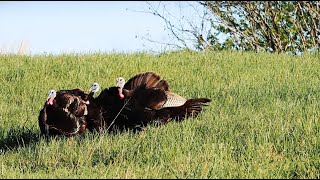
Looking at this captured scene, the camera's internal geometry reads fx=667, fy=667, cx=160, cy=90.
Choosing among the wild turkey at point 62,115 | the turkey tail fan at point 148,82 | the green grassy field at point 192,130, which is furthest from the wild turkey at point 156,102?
the wild turkey at point 62,115

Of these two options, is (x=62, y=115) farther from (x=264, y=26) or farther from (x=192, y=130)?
(x=264, y=26)

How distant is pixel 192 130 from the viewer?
7.14 meters

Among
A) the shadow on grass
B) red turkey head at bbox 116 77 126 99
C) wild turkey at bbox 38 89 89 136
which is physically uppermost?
red turkey head at bbox 116 77 126 99

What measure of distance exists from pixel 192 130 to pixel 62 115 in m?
1.39

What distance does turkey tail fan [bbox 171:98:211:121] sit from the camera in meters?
7.68

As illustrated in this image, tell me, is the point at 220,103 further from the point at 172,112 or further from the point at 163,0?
the point at 163,0

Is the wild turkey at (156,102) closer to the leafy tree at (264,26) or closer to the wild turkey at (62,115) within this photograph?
the wild turkey at (62,115)

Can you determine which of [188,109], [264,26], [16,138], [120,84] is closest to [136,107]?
[120,84]

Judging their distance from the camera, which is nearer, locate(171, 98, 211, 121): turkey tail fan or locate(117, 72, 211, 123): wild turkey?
locate(117, 72, 211, 123): wild turkey

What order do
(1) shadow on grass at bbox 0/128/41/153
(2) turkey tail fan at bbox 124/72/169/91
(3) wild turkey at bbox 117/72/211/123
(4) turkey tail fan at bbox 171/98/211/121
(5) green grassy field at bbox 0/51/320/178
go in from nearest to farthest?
(5) green grassy field at bbox 0/51/320/178 → (1) shadow on grass at bbox 0/128/41/153 → (3) wild turkey at bbox 117/72/211/123 → (4) turkey tail fan at bbox 171/98/211/121 → (2) turkey tail fan at bbox 124/72/169/91

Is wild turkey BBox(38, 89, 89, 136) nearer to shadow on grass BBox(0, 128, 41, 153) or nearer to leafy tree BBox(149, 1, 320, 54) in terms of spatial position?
shadow on grass BBox(0, 128, 41, 153)

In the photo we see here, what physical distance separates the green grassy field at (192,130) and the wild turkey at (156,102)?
0.52ft

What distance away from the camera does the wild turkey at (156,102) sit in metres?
7.36

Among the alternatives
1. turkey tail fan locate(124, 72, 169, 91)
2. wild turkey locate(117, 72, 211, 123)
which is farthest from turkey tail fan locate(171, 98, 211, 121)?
turkey tail fan locate(124, 72, 169, 91)
